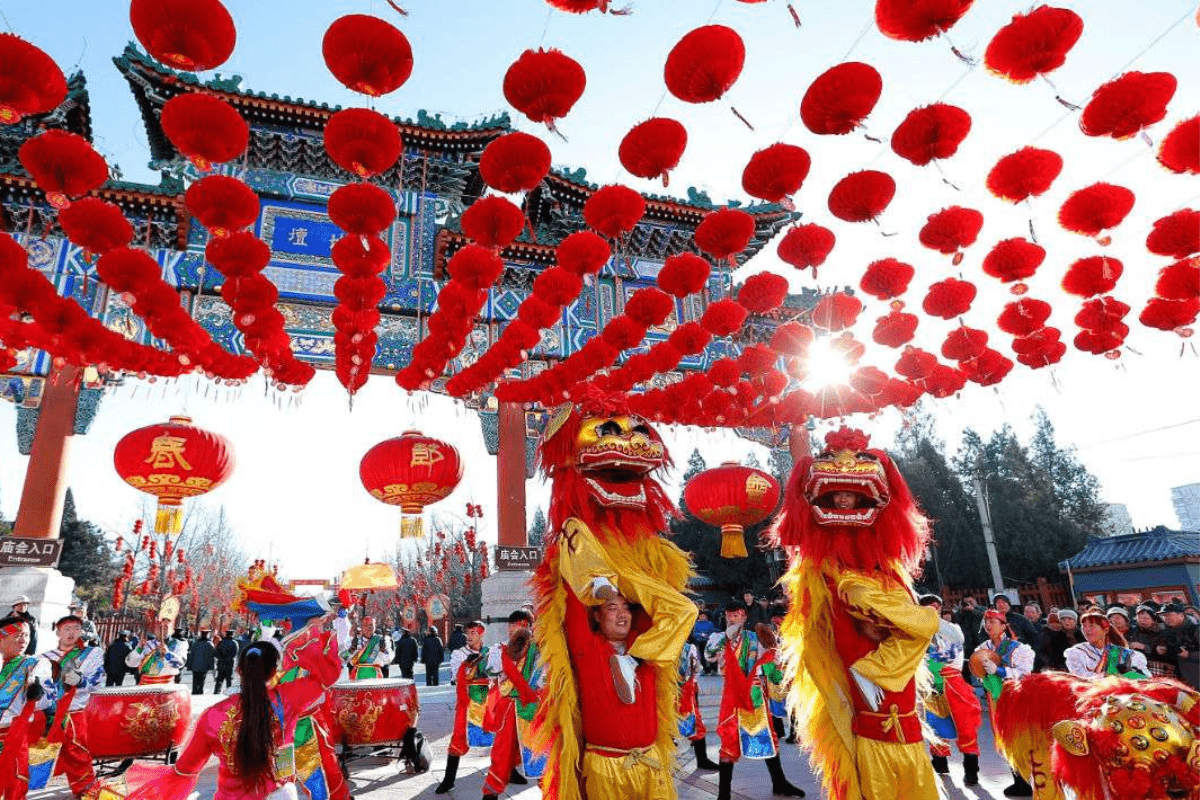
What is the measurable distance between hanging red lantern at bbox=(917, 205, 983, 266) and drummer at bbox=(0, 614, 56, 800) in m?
6.88

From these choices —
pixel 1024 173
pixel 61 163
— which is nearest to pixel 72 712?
pixel 61 163

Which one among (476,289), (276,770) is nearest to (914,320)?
(476,289)

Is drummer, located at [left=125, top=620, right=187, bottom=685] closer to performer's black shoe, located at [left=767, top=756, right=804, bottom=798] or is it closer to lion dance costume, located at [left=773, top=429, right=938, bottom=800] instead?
performer's black shoe, located at [left=767, top=756, right=804, bottom=798]

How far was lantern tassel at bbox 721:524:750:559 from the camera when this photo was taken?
9.38 m

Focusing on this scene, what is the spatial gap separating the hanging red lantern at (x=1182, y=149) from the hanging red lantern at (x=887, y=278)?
6.44 ft

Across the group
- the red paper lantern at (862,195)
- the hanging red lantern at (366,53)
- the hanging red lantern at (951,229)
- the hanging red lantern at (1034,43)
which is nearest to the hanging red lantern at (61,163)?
the hanging red lantern at (366,53)

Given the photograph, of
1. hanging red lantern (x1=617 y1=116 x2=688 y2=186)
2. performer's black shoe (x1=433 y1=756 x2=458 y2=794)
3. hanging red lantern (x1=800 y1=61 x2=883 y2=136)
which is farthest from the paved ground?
hanging red lantern (x1=617 y1=116 x2=688 y2=186)

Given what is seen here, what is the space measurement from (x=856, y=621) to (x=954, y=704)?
120 inches

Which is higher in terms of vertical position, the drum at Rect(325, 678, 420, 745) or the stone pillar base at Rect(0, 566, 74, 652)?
the stone pillar base at Rect(0, 566, 74, 652)

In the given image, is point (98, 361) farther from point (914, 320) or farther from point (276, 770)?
point (914, 320)

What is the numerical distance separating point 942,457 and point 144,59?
25.4 metres

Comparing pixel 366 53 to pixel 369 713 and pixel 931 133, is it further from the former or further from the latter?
pixel 369 713

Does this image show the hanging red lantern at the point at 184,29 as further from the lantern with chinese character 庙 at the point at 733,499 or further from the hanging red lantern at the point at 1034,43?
the lantern with chinese character 庙 at the point at 733,499

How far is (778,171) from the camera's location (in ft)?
14.3
